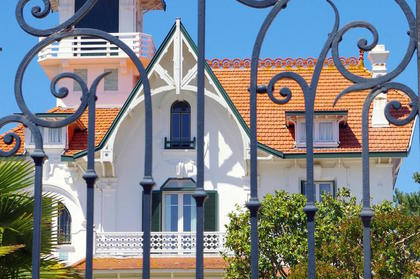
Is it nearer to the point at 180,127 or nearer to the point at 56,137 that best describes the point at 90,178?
the point at 180,127

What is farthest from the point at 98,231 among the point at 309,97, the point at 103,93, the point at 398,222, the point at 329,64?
the point at 309,97

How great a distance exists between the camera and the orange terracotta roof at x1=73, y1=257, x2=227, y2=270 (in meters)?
24.5

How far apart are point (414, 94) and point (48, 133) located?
23032mm

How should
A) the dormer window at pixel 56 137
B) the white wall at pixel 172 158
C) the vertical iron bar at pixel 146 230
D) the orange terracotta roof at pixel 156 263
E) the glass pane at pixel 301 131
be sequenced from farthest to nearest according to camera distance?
1. the dormer window at pixel 56 137
2. the white wall at pixel 172 158
3. the glass pane at pixel 301 131
4. the orange terracotta roof at pixel 156 263
5. the vertical iron bar at pixel 146 230

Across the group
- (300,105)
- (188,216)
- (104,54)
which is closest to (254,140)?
(188,216)

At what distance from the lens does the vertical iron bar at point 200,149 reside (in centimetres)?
578

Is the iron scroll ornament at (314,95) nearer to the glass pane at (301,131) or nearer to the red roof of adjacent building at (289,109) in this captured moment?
the red roof of adjacent building at (289,109)

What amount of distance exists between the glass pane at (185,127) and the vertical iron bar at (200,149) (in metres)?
21.3

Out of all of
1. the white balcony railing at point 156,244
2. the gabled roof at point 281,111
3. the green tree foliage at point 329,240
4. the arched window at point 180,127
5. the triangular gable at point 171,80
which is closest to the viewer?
the green tree foliage at point 329,240

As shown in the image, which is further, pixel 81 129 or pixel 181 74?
pixel 81 129

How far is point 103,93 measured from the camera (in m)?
31.3

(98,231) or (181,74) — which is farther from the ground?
(181,74)

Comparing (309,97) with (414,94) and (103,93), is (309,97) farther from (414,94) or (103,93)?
(103,93)

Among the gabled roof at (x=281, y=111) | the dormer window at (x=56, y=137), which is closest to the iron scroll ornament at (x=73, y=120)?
the gabled roof at (x=281, y=111)
